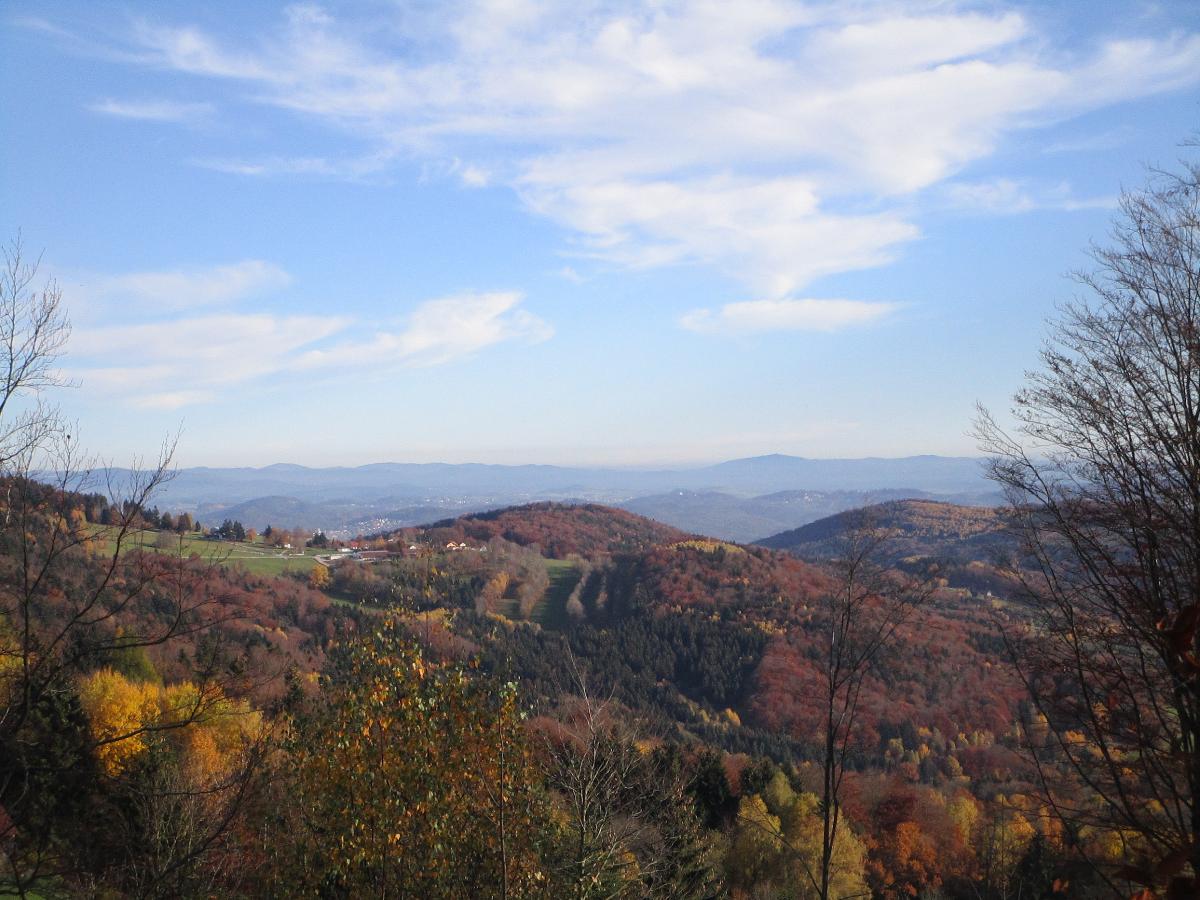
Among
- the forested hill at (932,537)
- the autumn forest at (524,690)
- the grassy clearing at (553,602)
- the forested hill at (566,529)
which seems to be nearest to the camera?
the autumn forest at (524,690)

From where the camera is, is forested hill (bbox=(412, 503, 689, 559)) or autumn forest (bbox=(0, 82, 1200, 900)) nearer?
autumn forest (bbox=(0, 82, 1200, 900))

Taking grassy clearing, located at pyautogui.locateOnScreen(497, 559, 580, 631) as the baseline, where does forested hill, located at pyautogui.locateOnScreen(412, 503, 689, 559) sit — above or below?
above

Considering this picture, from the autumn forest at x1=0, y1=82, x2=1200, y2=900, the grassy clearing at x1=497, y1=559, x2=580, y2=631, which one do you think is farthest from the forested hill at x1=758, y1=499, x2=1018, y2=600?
the grassy clearing at x1=497, y1=559, x2=580, y2=631

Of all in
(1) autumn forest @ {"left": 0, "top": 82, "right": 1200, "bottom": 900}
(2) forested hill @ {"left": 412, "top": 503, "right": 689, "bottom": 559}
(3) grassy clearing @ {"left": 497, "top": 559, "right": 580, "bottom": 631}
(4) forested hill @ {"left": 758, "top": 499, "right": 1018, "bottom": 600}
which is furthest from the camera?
(2) forested hill @ {"left": 412, "top": 503, "right": 689, "bottom": 559}

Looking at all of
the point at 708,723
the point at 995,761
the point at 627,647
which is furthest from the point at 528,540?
the point at 995,761

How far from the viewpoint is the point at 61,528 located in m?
5.44

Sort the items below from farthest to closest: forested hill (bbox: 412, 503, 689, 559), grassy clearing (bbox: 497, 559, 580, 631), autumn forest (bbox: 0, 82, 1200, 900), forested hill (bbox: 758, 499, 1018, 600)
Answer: forested hill (bbox: 412, 503, 689, 559) → grassy clearing (bbox: 497, 559, 580, 631) → forested hill (bbox: 758, 499, 1018, 600) → autumn forest (bbox: 0, 82, 1200, 900)

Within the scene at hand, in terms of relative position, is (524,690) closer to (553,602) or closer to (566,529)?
(553,602)

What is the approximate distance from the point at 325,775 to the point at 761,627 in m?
65.4

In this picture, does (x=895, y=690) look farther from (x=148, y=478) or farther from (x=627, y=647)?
(x=148, y=478)

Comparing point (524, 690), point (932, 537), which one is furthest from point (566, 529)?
point (524, 690)

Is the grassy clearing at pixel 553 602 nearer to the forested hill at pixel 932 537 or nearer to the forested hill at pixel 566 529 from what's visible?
the forested hill at pixel 566 529

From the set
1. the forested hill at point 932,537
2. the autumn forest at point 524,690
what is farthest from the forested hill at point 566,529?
the autumn forest at point 524,690

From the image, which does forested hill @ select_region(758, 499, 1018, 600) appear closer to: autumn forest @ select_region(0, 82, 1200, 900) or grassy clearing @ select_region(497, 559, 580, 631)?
autumn forest @ select_region(0, 82, 1200, 900)
